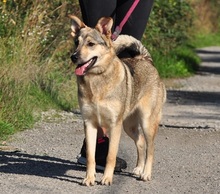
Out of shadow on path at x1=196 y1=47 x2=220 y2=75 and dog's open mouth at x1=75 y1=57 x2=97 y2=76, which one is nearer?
dog's open mouth at x1=75 y1=57 x2=97 y2=76

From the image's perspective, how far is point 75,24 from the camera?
634 centimetres

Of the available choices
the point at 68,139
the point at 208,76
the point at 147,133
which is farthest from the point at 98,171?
the point at 208,76

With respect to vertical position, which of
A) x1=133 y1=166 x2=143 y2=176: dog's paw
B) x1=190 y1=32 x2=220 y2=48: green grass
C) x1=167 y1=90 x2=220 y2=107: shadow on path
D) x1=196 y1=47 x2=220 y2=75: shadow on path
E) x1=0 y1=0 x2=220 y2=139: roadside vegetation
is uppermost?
A: x1=133 y1=166 x2=143 y2=176: dog's paw

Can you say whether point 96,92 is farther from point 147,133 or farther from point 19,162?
point 19,162

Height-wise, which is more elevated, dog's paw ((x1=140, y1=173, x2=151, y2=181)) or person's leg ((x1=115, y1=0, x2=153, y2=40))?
person's leg ((x1=115, y1=0, x2=153, y2=40))

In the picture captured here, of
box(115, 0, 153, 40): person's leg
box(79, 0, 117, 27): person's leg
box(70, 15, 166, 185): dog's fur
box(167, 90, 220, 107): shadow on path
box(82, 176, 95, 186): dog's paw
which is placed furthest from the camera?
box(167, 90, 220, 107): shadow on path

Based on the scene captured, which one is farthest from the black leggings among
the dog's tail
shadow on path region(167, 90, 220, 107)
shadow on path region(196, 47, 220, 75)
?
shadow on path region(196, 47, 220, 75)

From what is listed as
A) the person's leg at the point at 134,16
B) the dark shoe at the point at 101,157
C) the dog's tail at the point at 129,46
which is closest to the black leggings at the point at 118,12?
the person's leg at the point at 134,16

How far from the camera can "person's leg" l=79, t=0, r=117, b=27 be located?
658 centimetres

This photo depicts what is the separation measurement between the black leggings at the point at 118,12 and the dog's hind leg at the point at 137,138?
68cm

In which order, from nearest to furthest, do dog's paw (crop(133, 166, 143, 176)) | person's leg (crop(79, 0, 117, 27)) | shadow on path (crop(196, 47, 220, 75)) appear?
dog's paw (crop(133, 166, 143, 176)) < person's leg (crop(79, 0, 117, 27)) < shadow on path (crop(196, 47, 220, 75))

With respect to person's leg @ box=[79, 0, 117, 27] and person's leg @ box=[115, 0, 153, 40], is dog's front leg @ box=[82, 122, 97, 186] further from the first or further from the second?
person's leg @ box=[115, 0, 153, 40]

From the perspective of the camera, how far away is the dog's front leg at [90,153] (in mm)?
5984

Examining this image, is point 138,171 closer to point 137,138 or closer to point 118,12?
point 137,138
